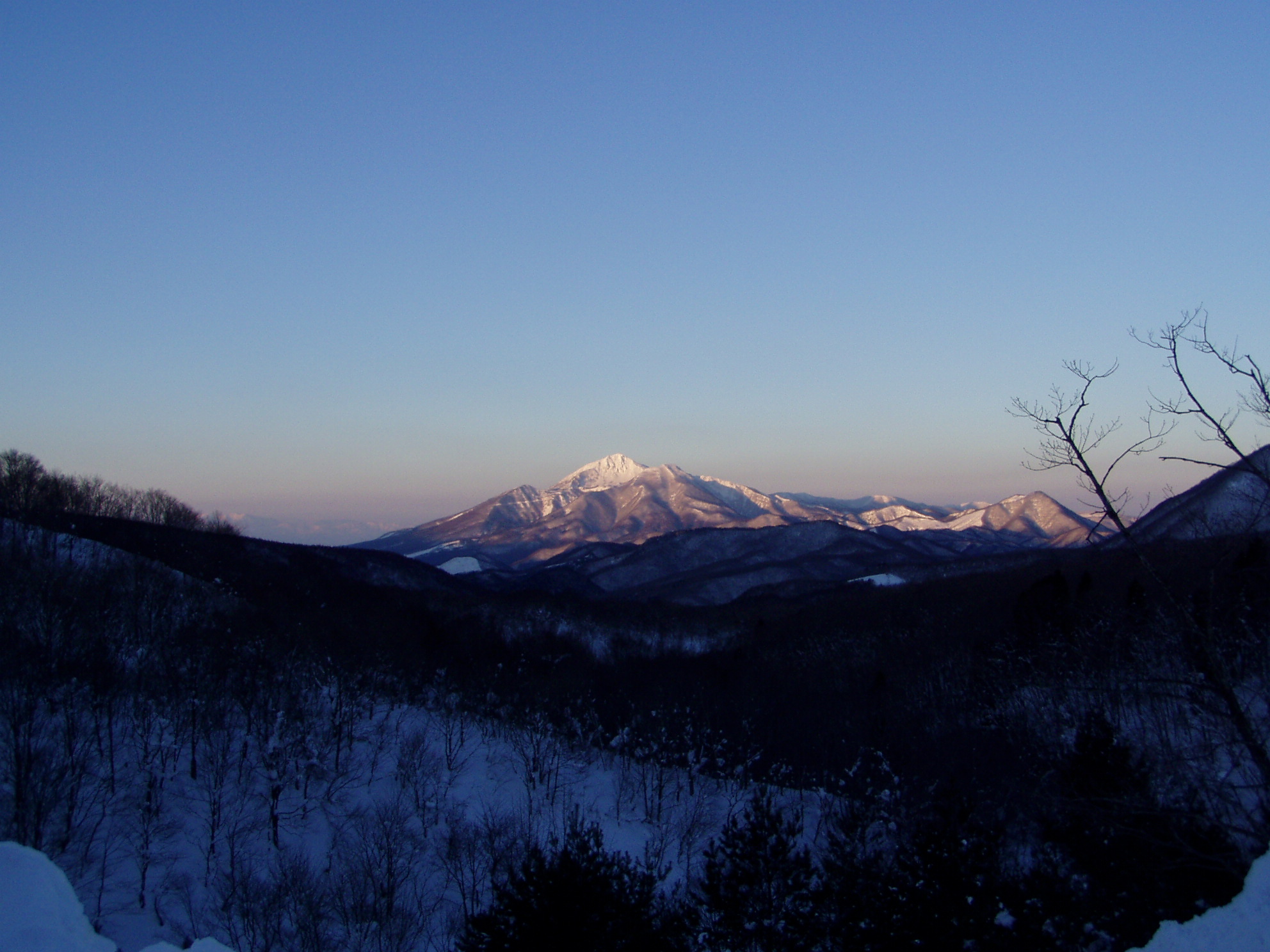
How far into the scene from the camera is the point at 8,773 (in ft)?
91.2

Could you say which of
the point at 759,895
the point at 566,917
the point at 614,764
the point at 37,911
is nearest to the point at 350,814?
the point at 614,764

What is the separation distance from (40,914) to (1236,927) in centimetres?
815

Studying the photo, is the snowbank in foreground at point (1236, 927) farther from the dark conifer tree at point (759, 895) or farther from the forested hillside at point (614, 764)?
the dark conifer tree at point (759, 895)

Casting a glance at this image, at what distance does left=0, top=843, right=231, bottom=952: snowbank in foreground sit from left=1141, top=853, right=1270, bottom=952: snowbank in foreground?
657cm

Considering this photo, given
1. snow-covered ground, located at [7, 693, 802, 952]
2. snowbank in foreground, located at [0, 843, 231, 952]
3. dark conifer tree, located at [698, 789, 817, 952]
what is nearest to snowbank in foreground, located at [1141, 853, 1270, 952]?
snowbank in foreground, located at [0, 843, 231, 952]

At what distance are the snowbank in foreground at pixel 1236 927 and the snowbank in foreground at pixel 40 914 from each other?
21.5 ft

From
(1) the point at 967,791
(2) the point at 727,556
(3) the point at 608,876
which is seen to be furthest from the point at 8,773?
(2) the point at 727,556

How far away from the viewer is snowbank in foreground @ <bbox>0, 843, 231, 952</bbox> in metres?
5.80

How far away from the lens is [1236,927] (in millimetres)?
5645

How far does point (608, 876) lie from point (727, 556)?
164399 mm

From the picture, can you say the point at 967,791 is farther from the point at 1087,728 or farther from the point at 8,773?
the point at 8,773

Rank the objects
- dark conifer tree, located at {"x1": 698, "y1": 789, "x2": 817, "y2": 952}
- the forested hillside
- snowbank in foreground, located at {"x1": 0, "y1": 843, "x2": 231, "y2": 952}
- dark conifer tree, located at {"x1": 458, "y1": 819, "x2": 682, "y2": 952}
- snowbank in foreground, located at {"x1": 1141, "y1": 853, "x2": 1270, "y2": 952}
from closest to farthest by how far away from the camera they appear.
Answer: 1. snowbank in foreground, located at {"x1": 1141, "y1": 853, "x2": 1270, "y2": 952}
2. snowbank in foreground, located at {"x1": 0, "y1": 843, "x2": 231, "y2": 952}
3. dark conifer tree, located at {"x1": 458, "y1": 819, "x2": 682, "y2": 952}
4. the forested hillside
5. dark conifer tree, located at {"x1": 698, "y1": 789, "x2": 817, "y2": 952}

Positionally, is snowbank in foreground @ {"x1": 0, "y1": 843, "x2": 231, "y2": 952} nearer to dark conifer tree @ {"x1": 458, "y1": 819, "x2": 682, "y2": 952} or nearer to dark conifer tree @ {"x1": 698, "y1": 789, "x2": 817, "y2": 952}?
dark conifer tree @ {"x1": 458, "y1": 819, "x2": 682, "y2": 952}

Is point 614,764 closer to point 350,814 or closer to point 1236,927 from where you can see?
point 350,814
